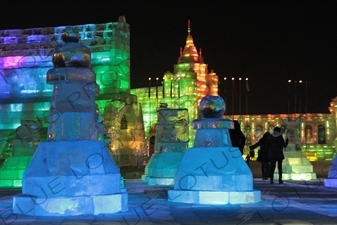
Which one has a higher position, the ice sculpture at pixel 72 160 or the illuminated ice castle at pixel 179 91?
the illuminated ice castle at pixel 179 91

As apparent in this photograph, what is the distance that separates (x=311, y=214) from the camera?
977 cm

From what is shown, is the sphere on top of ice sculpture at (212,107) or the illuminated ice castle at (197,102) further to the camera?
the illuminated ice castle at (197,102)

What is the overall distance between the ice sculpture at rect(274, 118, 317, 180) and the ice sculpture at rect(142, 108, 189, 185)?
4.05 metres

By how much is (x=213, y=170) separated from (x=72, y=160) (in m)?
3.15

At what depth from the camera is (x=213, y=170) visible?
40.5 feet

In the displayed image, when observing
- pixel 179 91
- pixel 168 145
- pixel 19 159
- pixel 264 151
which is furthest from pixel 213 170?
pixel 179 91

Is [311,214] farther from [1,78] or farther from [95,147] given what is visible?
[1,78]

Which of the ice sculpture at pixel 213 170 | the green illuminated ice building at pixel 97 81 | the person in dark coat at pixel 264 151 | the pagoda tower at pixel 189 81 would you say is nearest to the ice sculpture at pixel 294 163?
the person in dark coat at pixel 264 151

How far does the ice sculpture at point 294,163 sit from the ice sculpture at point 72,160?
11.9 metres

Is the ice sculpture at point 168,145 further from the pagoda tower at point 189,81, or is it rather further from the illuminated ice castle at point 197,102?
the pagoda tower at point 189,81

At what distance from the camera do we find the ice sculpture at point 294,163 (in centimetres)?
2180

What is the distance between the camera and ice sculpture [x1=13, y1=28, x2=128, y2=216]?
1014 cm

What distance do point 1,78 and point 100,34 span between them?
8.62 m

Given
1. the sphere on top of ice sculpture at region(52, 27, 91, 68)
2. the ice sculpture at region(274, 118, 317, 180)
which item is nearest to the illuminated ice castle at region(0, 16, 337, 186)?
the ice sculpture at region(274, 118, 317, 180)
